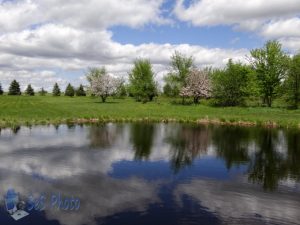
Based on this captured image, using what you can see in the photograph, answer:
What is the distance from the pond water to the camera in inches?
606

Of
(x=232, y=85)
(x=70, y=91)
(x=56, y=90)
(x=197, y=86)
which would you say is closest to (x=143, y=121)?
(x=232, y=85)

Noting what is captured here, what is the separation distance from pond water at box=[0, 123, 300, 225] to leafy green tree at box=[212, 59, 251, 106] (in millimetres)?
46079

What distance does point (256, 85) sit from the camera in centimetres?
7950

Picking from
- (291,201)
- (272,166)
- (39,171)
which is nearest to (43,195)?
(39,171)

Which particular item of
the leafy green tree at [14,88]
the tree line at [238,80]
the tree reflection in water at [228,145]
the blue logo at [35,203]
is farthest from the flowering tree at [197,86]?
the leafy green tree at [14,88]

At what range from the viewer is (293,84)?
2948 inches

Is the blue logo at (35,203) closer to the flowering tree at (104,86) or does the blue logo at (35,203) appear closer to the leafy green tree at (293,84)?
the leafy green tree at (293,84)

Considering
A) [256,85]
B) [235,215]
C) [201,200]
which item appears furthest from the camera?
[256,85]

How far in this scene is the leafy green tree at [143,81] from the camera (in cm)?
10819

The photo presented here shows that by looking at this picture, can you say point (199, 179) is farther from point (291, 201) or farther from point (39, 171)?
point (39, 171)

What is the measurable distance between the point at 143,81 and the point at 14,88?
74.9m

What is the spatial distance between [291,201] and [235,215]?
3.92m

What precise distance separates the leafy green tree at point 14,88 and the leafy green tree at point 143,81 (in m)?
69.0

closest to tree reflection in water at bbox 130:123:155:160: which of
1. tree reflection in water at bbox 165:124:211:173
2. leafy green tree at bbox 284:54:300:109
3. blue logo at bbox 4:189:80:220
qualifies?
tree reflection in water at bbox 165:124:211:173
